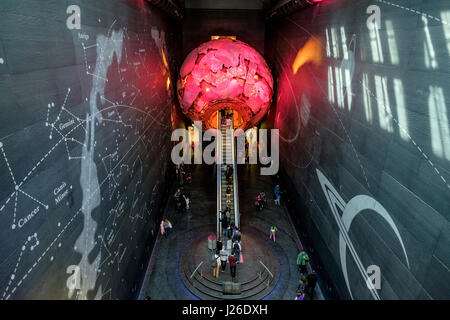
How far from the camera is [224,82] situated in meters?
12.4

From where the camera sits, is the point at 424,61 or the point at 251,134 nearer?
the point at 424,61

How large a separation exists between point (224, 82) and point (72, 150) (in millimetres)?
8673

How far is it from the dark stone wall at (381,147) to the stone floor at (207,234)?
101cm

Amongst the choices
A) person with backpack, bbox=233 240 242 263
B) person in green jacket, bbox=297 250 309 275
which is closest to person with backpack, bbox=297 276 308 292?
person in green jacket, bbox=297 250 309 275

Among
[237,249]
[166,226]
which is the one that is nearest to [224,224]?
[237,249]

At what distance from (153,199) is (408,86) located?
8.03 meters

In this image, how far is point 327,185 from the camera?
834cm

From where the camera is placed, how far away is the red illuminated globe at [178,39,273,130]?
12.5 m

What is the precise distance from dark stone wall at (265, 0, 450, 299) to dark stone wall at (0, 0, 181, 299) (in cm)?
515

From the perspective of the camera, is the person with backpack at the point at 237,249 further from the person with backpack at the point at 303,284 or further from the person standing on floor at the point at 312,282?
the person standing on floor at the point at 312,282
